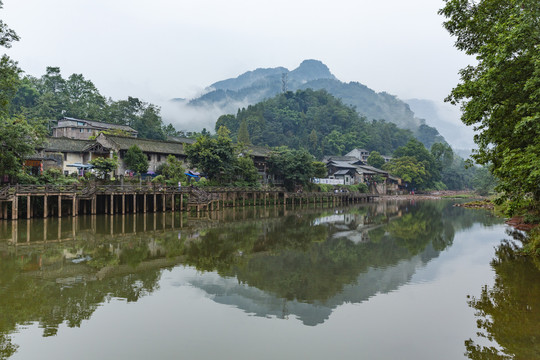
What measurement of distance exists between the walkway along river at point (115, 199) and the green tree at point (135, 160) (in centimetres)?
454

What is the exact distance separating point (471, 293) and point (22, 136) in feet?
102

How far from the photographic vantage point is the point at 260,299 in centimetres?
1149

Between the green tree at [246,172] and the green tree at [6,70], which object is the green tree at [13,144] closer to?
the green tree at [6,70]

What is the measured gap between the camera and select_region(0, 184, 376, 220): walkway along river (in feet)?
92.6

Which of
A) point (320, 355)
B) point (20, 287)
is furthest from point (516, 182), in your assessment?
point (20, 287)

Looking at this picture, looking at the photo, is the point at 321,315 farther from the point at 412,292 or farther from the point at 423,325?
the point at 412,292

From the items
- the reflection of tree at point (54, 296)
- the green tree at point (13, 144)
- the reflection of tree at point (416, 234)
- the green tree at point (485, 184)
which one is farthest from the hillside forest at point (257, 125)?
the reflection of tree at point (416, 234)

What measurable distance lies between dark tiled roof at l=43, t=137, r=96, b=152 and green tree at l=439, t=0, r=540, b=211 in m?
40.4

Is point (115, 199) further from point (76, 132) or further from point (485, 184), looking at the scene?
point (485, 184)

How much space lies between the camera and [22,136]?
28.6m

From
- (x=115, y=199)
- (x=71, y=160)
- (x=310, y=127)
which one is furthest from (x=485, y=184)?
(x=71, y=160)

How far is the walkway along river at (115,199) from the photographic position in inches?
1112

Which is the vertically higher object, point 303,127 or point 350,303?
point 303,127

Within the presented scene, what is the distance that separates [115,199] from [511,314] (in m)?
33.2
